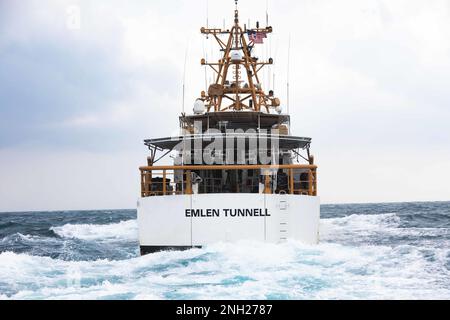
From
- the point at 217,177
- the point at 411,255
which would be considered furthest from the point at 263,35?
the point at 411,255

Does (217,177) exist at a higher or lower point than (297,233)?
higher

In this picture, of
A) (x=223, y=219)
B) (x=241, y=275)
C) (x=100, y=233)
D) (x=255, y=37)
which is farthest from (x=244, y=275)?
(x=100, y=233)

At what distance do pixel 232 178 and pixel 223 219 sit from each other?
4714 millimetres

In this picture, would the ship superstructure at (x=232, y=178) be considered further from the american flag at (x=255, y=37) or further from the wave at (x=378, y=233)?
the wave at (x=378, y=233)

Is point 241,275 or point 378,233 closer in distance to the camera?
point 241,275

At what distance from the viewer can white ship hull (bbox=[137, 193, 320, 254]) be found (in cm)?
1500

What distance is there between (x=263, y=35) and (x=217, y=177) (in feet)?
23.2

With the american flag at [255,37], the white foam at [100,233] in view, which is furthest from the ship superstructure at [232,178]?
the white foam at [100,233]

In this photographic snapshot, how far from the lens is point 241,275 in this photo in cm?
1134

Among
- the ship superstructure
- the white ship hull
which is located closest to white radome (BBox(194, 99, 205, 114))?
the ship superstructure

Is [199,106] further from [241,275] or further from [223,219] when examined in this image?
[241,275]

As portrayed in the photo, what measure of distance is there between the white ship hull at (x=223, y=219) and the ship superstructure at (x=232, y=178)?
0.09ft
